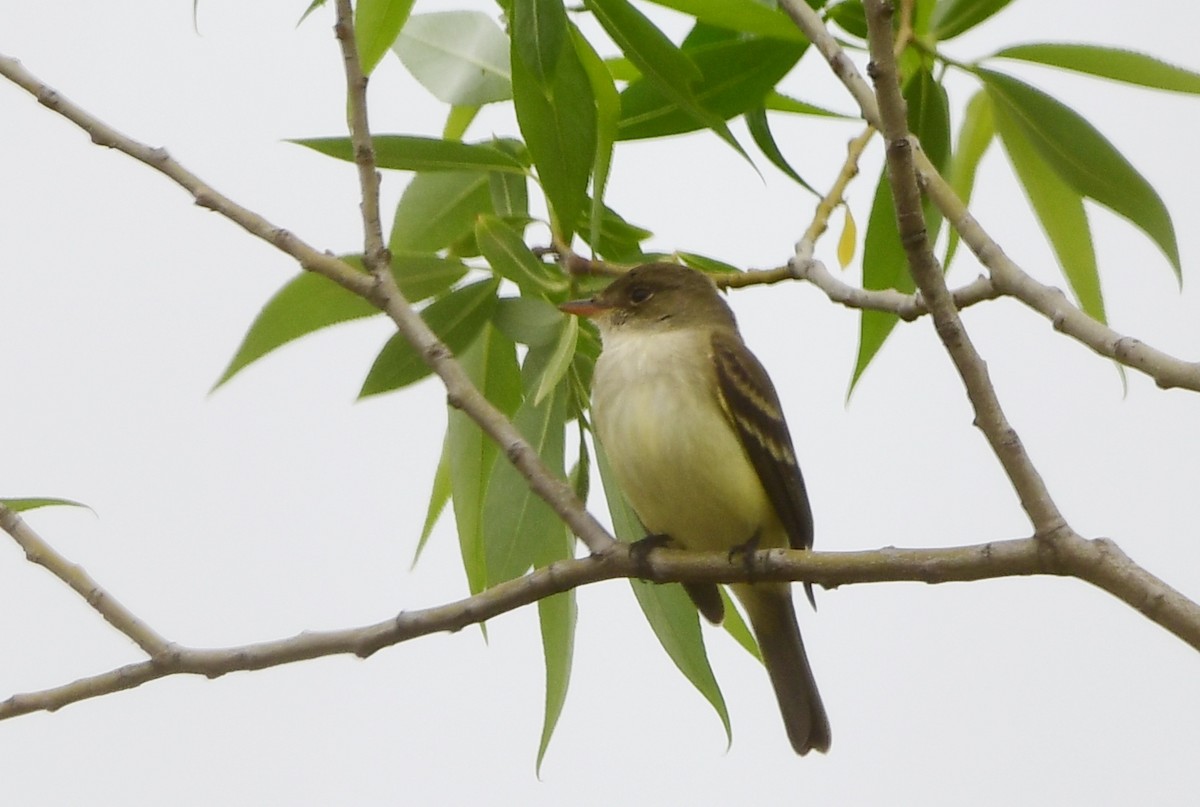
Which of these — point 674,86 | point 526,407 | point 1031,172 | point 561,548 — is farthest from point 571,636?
point 1031,172

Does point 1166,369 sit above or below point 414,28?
below

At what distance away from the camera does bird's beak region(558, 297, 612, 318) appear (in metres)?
3.09

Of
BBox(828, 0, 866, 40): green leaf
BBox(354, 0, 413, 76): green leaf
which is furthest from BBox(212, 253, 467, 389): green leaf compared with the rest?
BBox(828, 0, 866, 40): green leaf

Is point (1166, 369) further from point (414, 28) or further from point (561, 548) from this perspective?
point (414, 28)

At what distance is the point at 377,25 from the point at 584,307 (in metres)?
0.76

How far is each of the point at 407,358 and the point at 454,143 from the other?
0.43 metres

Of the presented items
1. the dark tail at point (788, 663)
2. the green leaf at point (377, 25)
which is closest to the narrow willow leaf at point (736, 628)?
the dark tail at point (788, 663)

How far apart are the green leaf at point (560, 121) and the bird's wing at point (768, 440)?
0.66 m

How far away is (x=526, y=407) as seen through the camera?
3.11 metres

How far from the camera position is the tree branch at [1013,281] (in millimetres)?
1903

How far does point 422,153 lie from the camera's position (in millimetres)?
2906

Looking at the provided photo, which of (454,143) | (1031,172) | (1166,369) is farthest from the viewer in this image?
(1031,172)

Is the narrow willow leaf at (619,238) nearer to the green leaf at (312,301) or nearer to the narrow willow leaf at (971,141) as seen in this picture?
the green leaf at (312,301)

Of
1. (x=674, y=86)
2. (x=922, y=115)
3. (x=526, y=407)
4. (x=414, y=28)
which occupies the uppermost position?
(x=414, y=28)
